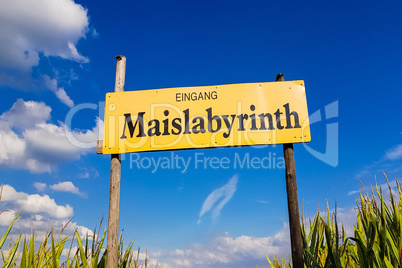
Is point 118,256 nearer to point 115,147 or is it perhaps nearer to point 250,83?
point 115,147

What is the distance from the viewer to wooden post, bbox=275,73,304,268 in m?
3.89

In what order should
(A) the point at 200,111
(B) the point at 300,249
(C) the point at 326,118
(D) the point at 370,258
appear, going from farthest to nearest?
(C) the point at 326,118 → (A) the point at 200,111 → (B) the point at 300,249 → (D) the point at 370,258

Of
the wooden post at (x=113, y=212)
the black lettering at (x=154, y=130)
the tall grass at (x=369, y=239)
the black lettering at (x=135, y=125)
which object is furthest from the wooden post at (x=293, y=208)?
the wooden post at (x=113, y=212)

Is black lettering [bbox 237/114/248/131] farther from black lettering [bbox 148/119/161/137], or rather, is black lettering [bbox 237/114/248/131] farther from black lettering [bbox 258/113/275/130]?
black lettering [bbox 148/119/161/137]

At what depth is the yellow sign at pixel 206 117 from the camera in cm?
453

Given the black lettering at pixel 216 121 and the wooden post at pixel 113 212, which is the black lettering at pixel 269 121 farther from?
the wooden post at pixel 113 212

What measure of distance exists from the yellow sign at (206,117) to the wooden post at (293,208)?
232mm

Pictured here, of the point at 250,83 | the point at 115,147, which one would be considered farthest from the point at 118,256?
the point at 250,83

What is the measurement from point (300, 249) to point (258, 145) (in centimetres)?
146

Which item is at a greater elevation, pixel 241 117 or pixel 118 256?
pixel 241 117

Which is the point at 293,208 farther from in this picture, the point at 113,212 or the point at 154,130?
the point at 113,212

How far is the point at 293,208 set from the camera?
13.4 feet

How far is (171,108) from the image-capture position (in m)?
4.84

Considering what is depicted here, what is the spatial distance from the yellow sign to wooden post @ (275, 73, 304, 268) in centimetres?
23
